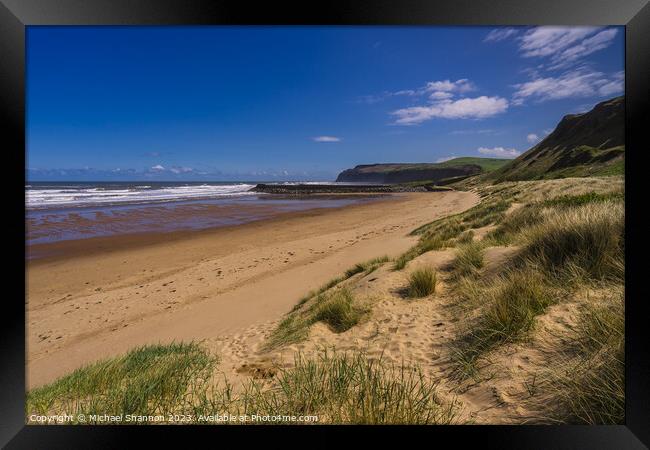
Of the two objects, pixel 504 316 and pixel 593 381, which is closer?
pixel 593 381

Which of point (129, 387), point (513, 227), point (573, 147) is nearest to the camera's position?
point (129, 387)

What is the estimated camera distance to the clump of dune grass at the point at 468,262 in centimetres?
468

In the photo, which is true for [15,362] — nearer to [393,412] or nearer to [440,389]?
[393,412]

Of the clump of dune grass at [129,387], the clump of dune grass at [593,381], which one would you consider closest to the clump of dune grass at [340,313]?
the clump of dune grass at [129,387]

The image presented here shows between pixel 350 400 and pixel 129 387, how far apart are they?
2.12m

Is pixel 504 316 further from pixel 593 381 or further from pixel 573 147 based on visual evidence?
pixel 573 147

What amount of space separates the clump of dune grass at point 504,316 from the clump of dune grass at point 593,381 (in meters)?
0.48

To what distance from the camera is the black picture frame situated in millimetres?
1906

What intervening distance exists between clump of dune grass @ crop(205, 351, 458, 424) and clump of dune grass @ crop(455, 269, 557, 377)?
0.56m

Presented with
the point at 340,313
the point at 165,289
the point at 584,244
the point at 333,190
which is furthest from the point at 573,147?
the point at 165,289

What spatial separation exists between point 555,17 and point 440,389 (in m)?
3.24

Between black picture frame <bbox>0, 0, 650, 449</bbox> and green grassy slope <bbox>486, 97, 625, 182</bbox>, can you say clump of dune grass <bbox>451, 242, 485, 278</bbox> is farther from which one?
green grassy slope <bbox>486, 97, 625, 182</bbox>

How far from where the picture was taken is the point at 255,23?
2.13 metres

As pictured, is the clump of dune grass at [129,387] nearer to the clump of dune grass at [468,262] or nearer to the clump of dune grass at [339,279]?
the clump of dune grass at [339,279]
